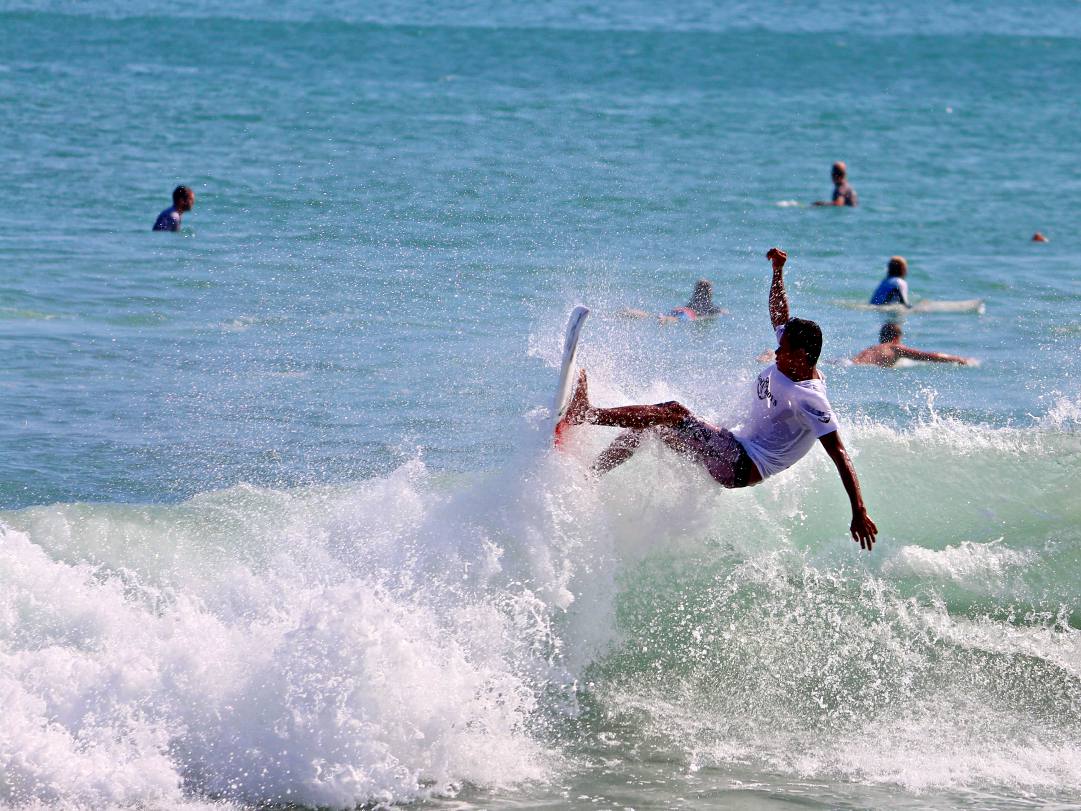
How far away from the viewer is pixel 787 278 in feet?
66.3

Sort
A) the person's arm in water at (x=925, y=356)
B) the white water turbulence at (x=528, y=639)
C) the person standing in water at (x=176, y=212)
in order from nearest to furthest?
the white water turbulence at (x=528, y=639) → the person's arm in water at (x=925, y=356) → the person standing in water at (x=176, y=212)

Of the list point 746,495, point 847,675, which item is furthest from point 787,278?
point 847,675

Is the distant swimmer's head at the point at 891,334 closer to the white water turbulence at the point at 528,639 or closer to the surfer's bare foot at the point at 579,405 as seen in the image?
the white water turbulence at the point at 528,639

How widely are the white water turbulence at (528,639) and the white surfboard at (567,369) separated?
0.49ft

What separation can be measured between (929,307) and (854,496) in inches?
495

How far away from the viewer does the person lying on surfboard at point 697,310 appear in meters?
16.2

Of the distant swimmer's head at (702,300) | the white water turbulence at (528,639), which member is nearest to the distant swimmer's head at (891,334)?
the distant swimmer's head at (702,300)

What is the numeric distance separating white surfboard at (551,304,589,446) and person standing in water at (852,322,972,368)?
8340 mm

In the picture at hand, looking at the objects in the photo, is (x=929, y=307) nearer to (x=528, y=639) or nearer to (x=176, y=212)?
(x=176, y=212)

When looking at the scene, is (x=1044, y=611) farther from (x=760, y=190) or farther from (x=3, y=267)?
(x=760, y=190)

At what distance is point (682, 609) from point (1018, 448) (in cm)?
411

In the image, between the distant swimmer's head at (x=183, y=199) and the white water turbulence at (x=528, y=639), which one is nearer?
the white water turbulence at (x=528, y=639)

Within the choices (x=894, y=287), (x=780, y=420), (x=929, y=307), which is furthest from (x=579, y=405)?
(x=929, y=307)

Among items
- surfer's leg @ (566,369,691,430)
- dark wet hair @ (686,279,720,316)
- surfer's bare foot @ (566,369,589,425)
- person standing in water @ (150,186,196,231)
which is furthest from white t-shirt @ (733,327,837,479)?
person standing in water @ (150,186,196,231)
